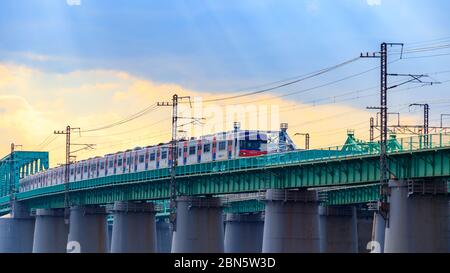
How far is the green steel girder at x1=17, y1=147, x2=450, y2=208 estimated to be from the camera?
82875mm

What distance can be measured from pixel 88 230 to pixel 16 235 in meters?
44.0

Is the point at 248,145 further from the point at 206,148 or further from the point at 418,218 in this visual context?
the point at 418,218

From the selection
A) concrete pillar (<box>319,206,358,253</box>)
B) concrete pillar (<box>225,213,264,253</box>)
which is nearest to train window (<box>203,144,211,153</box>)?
concrete pillar (<box>319,206,358,253</box>)

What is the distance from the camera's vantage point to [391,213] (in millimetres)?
83625

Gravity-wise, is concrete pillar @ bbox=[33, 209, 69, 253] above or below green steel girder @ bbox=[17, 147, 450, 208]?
below

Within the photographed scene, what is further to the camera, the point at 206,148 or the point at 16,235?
the point at 16,235

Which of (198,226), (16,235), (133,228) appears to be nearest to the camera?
(198,226)

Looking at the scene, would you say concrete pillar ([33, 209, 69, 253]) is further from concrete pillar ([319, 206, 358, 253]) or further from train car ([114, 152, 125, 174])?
concrete pillar ([319, 206, 358, 253])

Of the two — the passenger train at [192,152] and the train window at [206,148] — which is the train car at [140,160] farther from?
the train window at [206,148]

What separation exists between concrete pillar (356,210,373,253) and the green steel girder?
121 feet

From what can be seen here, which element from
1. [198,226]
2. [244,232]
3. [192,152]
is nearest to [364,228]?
[244,232]

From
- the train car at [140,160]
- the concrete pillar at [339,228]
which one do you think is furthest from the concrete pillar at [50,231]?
the concrete pillar at [339,228]

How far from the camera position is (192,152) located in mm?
127312
